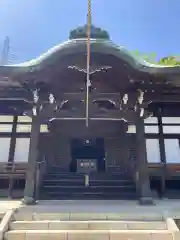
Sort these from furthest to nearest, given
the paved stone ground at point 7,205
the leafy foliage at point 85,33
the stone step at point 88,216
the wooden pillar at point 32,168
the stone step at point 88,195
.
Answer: the leafy foliage at point 85,33, the stone step at point 88,195, the wooden pillar at point 32,168, the paved stone ground at point 7,205, the stone step at point 88,216

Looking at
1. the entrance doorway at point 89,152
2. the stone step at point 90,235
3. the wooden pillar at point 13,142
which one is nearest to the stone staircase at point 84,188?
the wooden pillar at point 13,142

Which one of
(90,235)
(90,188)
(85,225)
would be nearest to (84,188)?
(90,188)

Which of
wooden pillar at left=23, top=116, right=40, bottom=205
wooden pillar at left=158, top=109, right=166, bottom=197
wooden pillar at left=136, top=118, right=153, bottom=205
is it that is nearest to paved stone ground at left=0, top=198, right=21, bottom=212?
wooden pillar at left=23, top=116, right=40, bottom=205

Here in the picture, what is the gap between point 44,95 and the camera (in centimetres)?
827

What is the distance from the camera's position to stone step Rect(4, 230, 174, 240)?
517 centimetres

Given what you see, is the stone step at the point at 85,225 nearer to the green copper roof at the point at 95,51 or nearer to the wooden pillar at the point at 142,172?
the wooden pillar at the point at 142,172

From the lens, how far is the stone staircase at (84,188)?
8.64 meters

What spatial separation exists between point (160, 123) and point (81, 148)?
193 inches

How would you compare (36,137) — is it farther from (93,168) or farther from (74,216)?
(93,168)

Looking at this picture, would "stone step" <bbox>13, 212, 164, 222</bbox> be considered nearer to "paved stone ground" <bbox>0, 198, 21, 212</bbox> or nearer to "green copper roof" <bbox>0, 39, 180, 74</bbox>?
"paved stone ground" <bbox>0, 198, 21, 212</bbox>

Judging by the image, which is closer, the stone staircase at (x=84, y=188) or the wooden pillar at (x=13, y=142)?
the stone staircase at (x=84, y=188)

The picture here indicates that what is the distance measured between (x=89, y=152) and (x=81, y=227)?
312 inches

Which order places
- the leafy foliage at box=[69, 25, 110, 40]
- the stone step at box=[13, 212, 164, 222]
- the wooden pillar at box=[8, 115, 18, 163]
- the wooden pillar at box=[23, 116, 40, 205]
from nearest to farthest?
the stone step at box=[13, 212, 164, 222], the wooden pillar at box=[23, 116, 40, 205], the leafy foliage at box=[69, 25, 110, 40], the wooden pillar at box=[8, 115, 18, 163]

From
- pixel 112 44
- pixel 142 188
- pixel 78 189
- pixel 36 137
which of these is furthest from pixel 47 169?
pixel 112 44
